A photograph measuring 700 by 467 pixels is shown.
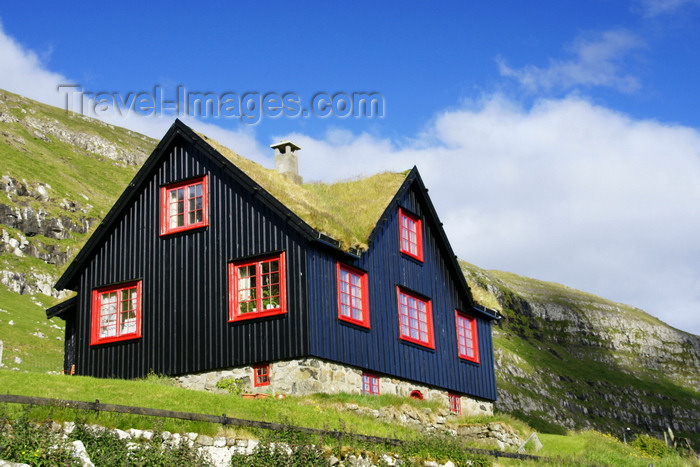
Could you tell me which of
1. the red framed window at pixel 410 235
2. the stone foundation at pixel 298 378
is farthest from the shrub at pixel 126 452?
the red framed window at pixel 410 235

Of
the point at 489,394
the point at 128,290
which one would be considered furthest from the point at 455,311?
the point at 128,290

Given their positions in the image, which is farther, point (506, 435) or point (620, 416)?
point (620, 416)

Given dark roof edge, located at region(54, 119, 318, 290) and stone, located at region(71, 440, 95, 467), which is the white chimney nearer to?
dark roof edge, located at region(54, 119, 318, 290)

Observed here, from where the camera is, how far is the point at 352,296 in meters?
25.3

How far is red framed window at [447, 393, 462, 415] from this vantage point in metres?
29.8

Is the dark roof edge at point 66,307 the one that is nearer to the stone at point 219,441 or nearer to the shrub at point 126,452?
the stone at point 219,441

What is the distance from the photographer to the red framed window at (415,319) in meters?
27.7

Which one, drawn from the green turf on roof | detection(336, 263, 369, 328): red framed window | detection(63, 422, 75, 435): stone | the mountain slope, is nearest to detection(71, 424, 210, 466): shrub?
detection(63, 422, 75, 435): stone

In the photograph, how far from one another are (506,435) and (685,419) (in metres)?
170

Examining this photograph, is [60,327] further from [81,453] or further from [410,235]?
[81,453]

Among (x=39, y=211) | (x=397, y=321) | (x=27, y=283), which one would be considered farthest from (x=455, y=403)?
(x=39, y=211)

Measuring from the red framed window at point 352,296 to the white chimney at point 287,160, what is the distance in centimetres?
671

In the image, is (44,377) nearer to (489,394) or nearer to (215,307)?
(215,307)

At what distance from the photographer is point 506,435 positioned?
23.6m
